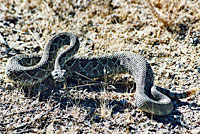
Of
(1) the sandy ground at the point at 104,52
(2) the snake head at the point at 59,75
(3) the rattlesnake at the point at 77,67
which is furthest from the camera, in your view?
(2) the snake head at the point at 59,75

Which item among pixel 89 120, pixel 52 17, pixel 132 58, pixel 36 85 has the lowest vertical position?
pixel 89 120

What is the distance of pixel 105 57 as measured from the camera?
7121 mm

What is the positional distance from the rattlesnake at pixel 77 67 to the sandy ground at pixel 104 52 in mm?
224

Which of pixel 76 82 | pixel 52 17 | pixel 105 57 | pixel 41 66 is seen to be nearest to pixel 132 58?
pixel 105 57

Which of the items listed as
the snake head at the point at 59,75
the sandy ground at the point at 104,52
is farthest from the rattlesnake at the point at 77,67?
the sandy ground at the point at 104,52

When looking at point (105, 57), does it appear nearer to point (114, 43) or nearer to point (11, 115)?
→ point (114, 43)

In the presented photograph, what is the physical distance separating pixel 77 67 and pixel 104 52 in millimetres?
835

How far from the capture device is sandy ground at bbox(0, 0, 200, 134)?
5461 millimetres

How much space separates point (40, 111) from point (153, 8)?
4.16 m

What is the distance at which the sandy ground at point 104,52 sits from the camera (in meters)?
5.46

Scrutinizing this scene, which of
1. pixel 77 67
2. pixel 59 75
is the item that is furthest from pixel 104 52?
pixel 59 75

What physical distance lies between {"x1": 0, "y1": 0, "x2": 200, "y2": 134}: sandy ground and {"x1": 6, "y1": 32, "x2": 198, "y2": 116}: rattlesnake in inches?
8.8

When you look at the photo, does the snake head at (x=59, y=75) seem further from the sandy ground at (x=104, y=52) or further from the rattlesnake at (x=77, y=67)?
the sandy ground at (x=104, y=52)

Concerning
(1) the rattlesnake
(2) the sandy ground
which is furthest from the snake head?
(2) the sandy ground
